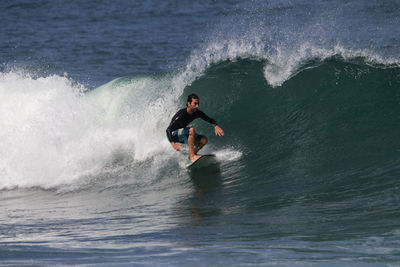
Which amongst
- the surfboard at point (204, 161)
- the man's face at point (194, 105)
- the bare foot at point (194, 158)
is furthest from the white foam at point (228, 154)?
the man's face at point (194, 105)

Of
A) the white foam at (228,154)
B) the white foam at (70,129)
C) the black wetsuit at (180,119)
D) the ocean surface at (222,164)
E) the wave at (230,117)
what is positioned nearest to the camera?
the ocean surface at (222,164)

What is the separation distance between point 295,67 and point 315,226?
21.8 ft

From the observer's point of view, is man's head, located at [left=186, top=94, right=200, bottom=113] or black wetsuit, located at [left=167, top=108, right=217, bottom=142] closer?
man's head, located at [left=186, top=94, right=200, bottom=113]

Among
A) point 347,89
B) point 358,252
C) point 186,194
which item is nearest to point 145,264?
point 358,252

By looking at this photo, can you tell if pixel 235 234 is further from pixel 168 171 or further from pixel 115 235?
pixel 168 171

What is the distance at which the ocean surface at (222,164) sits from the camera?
5535mm

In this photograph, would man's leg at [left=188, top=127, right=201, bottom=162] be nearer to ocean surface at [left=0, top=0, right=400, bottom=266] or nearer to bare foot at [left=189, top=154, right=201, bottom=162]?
bare foot at [left=189, top=154, right=201, bottom=162]

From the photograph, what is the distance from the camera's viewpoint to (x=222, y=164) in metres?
9.84

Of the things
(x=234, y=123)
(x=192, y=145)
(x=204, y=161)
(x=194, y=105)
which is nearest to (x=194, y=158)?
(x=192, y=145)

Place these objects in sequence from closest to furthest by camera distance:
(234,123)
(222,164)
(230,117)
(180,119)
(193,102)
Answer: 1. (193,102)
2. (180,119)
3. (222,164)
4. (234,123)
5. (230,117)

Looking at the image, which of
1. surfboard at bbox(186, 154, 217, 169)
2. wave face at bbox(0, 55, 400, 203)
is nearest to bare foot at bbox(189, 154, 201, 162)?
→ surfboard at bbox(186, 154, 217, 169)

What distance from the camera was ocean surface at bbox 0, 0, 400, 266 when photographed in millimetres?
5535

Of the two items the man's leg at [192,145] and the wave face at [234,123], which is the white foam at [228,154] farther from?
the man's leg at [192,145]

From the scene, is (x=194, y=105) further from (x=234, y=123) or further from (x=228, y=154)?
(x=234, y=123)
